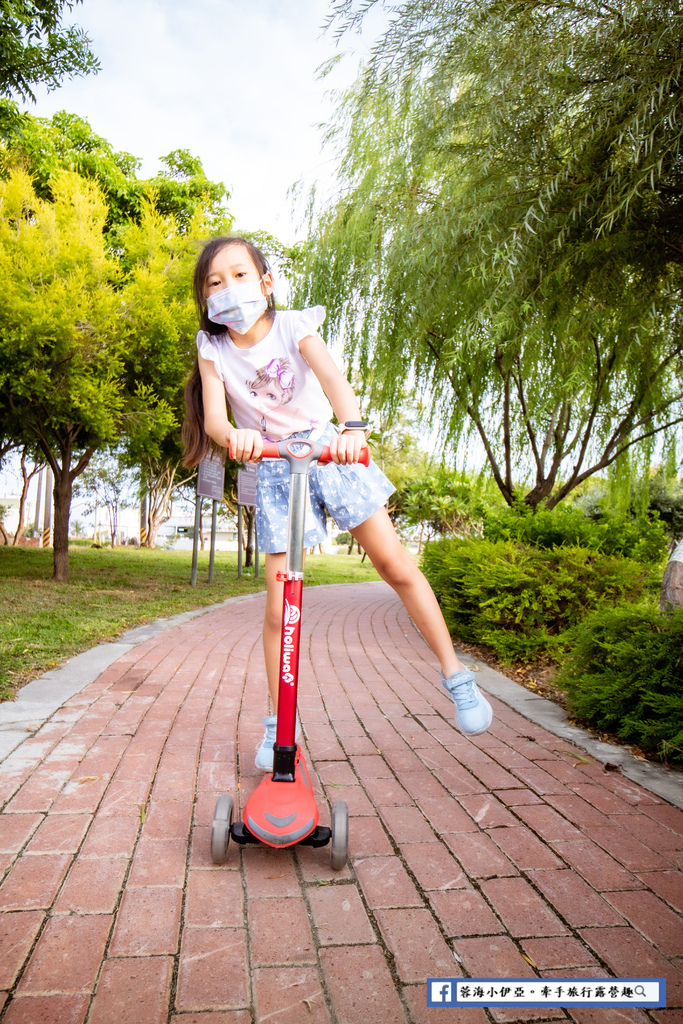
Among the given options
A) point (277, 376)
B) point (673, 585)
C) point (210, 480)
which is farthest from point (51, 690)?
point (210, 480)

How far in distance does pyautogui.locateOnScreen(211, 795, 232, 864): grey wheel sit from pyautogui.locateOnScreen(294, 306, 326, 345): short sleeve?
155 centimetres

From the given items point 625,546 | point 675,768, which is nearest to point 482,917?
point 675,768

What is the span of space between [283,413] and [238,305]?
409mm

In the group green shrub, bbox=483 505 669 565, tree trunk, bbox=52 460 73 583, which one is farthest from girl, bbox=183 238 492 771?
tree trunk, bbox=52 460 73 583

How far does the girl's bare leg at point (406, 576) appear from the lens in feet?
8.13

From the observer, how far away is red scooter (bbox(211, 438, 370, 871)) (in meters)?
1.98

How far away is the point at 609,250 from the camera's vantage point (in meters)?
4.14

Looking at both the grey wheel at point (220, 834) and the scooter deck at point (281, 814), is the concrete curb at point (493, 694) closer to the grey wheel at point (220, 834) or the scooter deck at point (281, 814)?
the grey wheel at point (220, 834)

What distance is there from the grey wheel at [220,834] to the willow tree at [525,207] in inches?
112

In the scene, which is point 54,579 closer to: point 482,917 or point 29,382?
point 29,382

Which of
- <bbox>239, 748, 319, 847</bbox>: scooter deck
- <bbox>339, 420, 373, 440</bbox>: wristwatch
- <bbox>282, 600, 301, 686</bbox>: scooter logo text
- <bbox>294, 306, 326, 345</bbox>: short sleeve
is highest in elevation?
<bbox>294, 306, 326, 345</bbox>: short sleeve

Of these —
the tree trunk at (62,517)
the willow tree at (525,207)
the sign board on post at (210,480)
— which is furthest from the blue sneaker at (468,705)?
the tree trunk at (62,517)

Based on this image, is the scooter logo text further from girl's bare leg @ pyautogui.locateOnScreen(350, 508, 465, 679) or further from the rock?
the rock

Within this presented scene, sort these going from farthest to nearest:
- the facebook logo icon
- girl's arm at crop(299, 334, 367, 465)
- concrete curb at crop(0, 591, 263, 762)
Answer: concrete curb at crop(0, 591, 263, 762), girl's arm at crop(299, 334, 367, 465), the facebook logo icon
